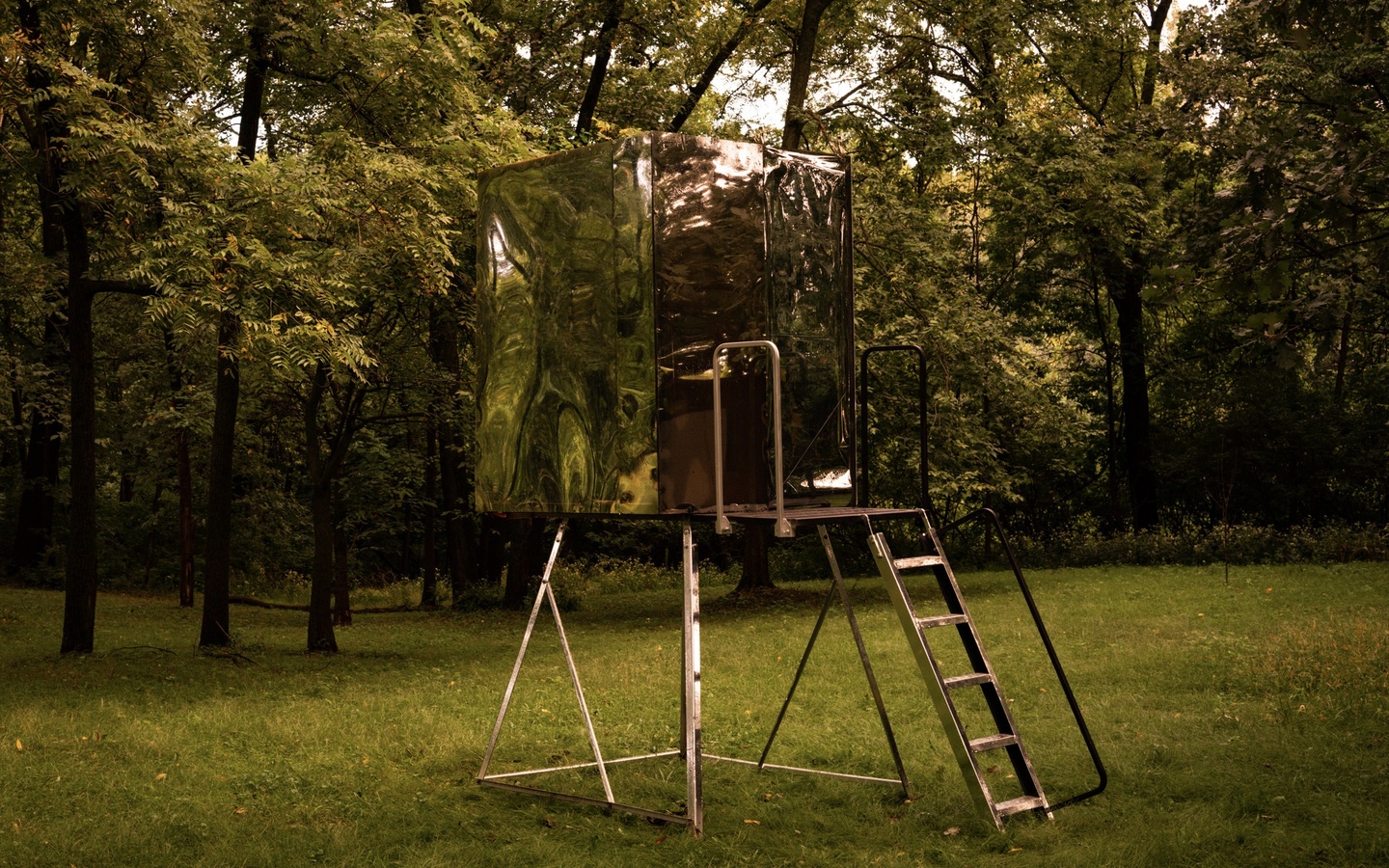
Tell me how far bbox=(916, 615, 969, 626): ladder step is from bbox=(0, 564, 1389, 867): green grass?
1225 millimetres

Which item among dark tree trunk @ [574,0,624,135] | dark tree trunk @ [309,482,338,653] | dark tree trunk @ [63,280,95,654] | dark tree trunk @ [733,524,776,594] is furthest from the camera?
dark tree trunk @ [733,524,776,594]

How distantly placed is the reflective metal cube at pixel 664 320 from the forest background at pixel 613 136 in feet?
7.34

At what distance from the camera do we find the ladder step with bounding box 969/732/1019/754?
21.9 feet

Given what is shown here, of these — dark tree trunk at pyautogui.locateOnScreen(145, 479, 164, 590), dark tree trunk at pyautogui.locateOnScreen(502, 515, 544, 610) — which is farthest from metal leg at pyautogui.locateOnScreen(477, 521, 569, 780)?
dark tree trunk at pyautogui.locateOnScreen(145, 479, 164, 590)

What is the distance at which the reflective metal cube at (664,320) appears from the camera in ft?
23.7

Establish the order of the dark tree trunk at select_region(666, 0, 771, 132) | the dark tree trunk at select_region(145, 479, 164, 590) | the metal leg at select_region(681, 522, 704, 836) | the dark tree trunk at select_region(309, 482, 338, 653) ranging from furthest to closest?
the dark tree trunk at select_region(145, 479, 164, 590)
the dark tree trunk at select_region(666, 0, 771, 132)
the dark tree trunk at select_region(309, 482, 338, 653)
the metal leg at select_region(681, 522, 704, 836)

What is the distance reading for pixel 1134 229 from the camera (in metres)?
22.7

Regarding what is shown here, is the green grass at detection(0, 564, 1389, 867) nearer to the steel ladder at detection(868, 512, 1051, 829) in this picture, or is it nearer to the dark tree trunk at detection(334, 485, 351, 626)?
the steel ladder at detection(868, 512, 1051, 829)

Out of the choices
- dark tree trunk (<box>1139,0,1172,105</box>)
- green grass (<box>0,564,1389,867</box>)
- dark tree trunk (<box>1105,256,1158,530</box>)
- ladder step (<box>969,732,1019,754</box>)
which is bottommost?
green grass (<box>0,564,1389,867</box>)

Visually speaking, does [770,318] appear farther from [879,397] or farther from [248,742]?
[879,397]

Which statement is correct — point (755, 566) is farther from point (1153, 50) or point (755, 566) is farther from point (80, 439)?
point (1153, 50)

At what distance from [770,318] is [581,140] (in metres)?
12.1

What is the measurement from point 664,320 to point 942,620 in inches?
95.1

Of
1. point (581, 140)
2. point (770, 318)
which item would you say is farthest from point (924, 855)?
point (581, 140)
